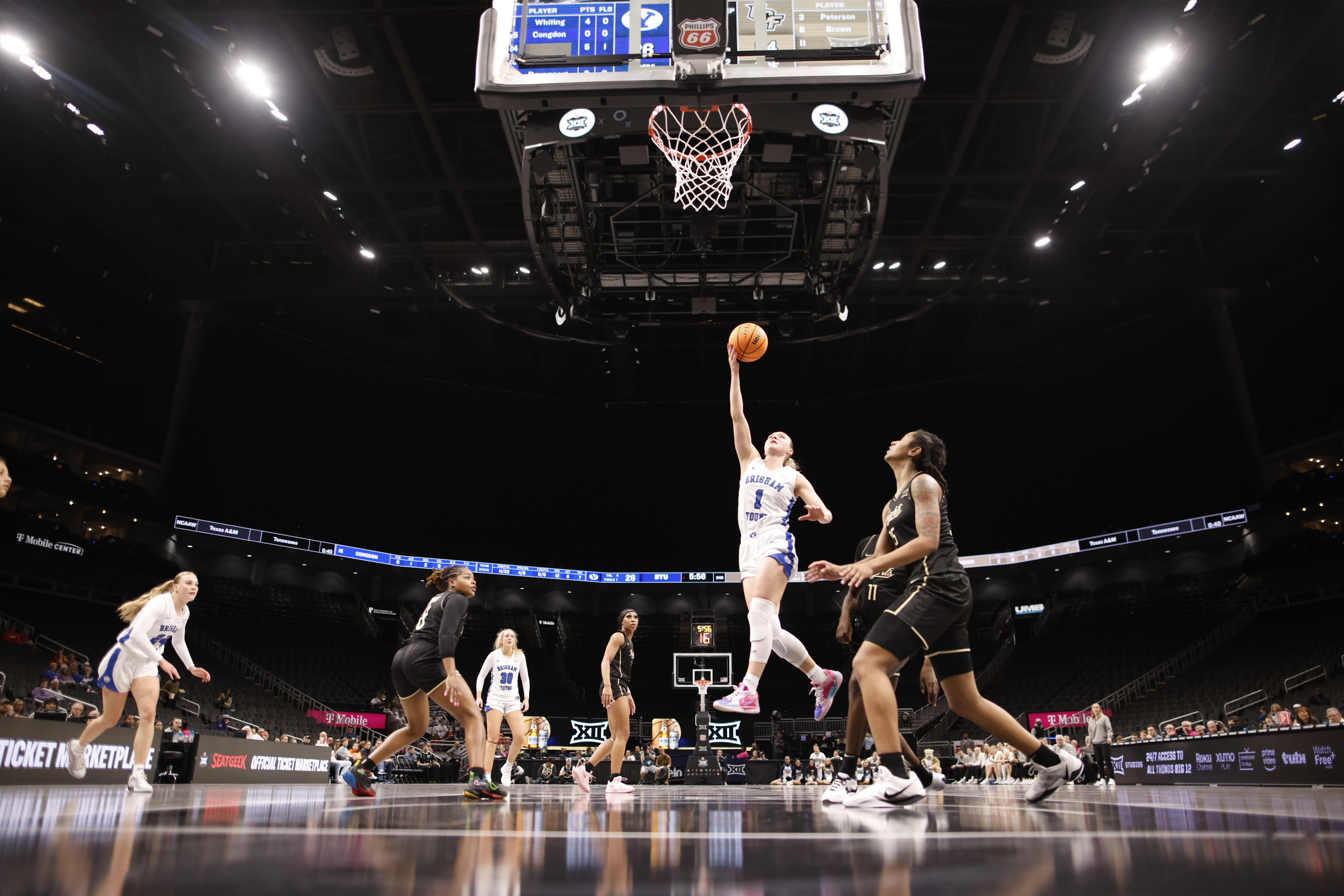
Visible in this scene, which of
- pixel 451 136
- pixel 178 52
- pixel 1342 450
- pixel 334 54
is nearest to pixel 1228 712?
pixel 1342 450

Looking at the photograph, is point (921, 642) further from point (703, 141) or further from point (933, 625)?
point (703, 141)

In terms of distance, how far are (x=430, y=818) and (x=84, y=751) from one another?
5.69m

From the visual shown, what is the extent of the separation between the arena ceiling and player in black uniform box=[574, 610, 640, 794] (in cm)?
1058

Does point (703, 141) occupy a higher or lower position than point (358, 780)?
higher

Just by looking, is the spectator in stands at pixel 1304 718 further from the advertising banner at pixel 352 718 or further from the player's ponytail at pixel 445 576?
the advertising banner at pixel 352 718

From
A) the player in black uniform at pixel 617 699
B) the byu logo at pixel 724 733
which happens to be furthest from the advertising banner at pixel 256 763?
the byu logo at pixel 724 733

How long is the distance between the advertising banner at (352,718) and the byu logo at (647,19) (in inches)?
937

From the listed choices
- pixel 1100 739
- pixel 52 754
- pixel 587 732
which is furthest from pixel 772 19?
pixel 587 732

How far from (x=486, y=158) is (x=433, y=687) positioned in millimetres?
14443

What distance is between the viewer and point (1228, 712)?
20281mm

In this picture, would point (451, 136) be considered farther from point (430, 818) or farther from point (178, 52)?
point (430, 818)

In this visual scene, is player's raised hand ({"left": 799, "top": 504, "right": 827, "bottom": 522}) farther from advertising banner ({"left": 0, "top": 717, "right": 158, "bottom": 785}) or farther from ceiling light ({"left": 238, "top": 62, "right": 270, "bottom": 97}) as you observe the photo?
ceiling light ({"left": 238, "top": 62, "right": 270, "bottom": 97})

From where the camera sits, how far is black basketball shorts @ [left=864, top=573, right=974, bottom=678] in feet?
14.1

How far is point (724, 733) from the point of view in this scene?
97.1ft
